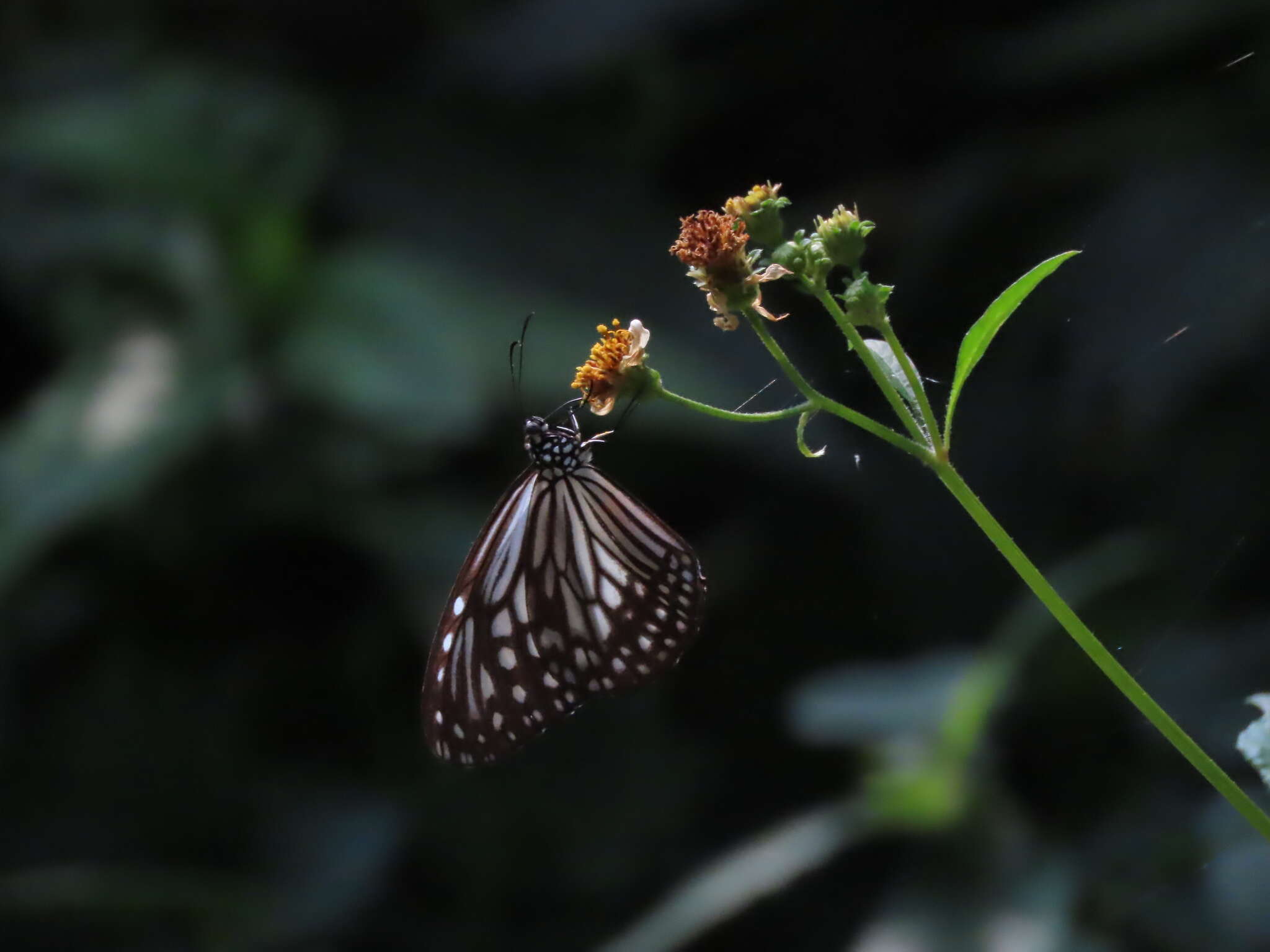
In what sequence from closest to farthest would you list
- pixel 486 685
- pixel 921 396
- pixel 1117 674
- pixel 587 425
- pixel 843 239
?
pixel 1117 674 → pixel 921 396 → pixel 843 239 → pixel 486 685 → pixel 587 425

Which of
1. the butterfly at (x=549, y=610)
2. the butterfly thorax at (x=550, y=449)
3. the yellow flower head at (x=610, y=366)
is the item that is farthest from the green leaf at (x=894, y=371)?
the butterfly thorax at (x=550, y=449)

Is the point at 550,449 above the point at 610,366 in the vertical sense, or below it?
above

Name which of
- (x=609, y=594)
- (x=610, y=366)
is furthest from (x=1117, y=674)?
(x=609, y=594)

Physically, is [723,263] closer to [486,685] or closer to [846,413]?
[846,413]

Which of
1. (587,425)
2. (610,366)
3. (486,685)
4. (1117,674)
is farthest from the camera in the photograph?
(587,425)

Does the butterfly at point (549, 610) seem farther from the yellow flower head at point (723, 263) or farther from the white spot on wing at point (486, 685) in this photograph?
the yellow flower head at point (723, 263)

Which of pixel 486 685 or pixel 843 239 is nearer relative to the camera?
pixel 843 239

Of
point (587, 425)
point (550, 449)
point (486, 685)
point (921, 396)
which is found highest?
point (587, 425)
